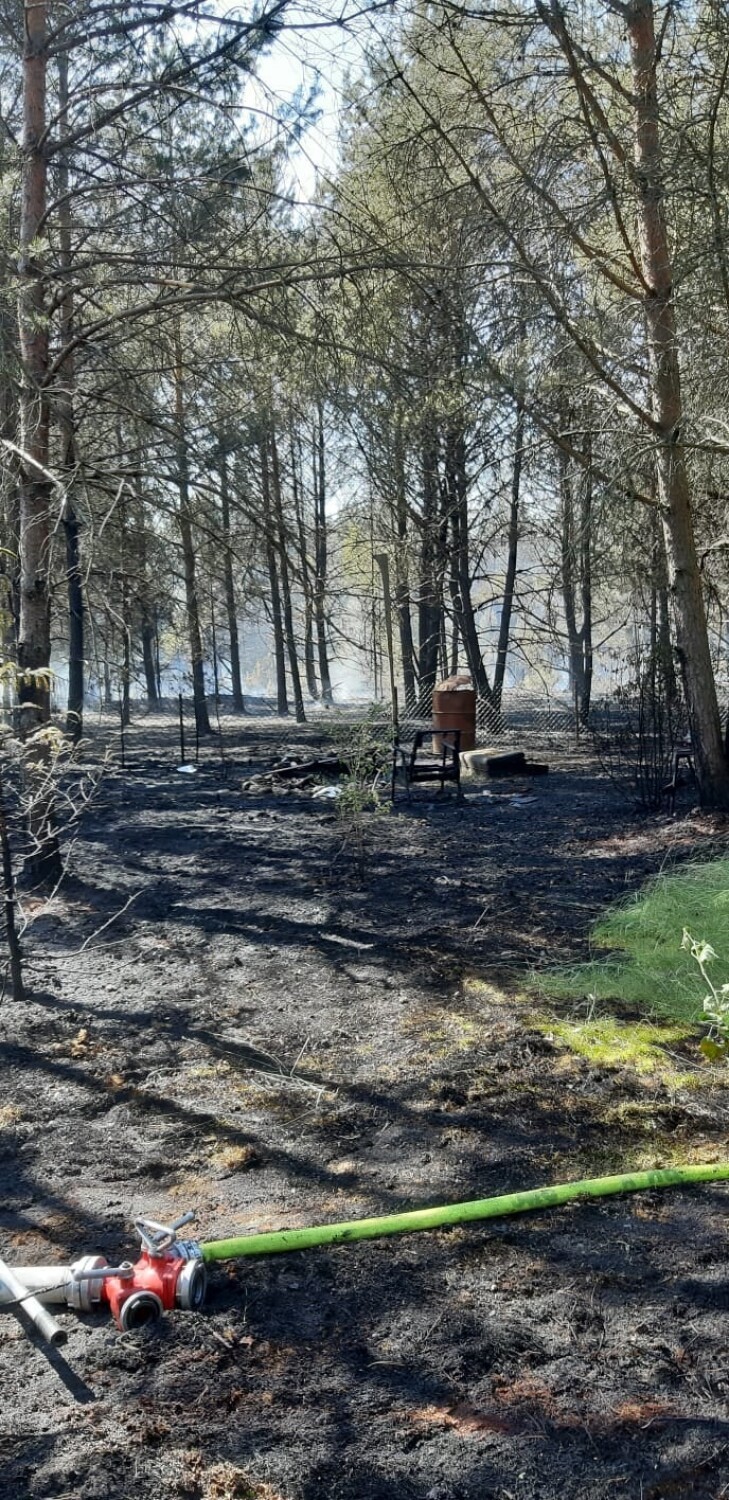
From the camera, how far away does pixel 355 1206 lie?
9.68ft

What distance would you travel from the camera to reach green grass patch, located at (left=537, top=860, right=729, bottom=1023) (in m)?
4.64

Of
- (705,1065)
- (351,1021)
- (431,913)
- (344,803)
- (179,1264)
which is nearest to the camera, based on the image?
(179,1264)

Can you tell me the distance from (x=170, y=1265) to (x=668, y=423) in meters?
7.70

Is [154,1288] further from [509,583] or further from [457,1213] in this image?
[509,583]

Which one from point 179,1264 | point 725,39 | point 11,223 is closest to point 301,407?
point 11,223

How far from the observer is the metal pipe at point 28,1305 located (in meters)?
2.22

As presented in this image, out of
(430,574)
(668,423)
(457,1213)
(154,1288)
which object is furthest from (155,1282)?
(430,574)

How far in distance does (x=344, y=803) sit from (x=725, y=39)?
5512 mm

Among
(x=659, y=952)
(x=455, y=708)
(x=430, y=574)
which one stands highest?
(x=430, y=574)

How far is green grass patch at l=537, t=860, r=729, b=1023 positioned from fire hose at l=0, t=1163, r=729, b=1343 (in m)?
1.58

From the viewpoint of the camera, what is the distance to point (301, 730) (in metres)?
21.8

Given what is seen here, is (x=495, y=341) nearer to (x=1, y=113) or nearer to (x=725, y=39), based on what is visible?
(x=725, y=39)

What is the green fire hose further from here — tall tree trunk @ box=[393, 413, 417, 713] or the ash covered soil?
tall tree trunk @ box=[393, 413, 417, 713]

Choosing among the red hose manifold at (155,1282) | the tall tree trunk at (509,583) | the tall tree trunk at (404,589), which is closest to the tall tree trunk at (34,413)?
the red hose manifold at (155,1282)
